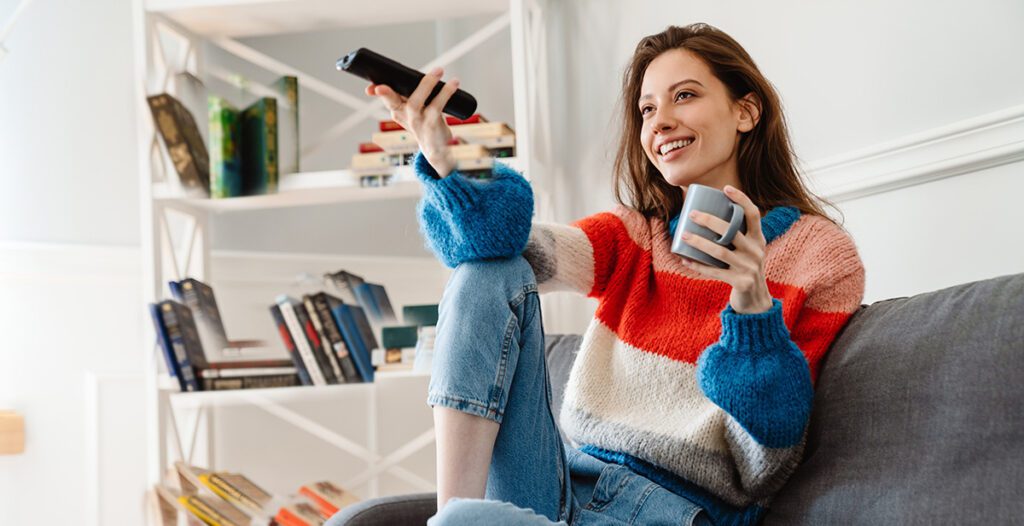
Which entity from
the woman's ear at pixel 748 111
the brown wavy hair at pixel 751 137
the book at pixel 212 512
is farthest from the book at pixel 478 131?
the book at pixel 212 512

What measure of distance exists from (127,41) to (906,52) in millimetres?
1879

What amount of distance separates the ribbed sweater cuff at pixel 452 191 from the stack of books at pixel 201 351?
118 centimetres

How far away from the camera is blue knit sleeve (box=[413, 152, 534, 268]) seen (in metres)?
1.14

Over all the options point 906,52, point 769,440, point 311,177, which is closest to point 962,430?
point 769,440

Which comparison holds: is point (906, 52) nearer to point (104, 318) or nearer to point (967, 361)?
point (967, 361)

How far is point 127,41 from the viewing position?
2.52m

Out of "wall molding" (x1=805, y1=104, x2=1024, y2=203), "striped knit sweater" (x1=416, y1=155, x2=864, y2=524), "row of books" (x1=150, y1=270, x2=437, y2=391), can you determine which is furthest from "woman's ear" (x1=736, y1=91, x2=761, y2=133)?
"row of books" (x1=150, y1=270, x2=437, y2=391)

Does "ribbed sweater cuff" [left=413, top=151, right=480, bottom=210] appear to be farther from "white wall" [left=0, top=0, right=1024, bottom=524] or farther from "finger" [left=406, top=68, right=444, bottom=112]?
"white wall" [left=0, top=0, right=1024, bottom=524]

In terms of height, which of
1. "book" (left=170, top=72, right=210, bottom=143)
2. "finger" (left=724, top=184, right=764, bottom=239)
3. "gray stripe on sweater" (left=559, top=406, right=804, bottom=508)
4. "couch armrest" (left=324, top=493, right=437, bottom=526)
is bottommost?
"couch armrest" (left=324, top=493, right=437, bottom=526)

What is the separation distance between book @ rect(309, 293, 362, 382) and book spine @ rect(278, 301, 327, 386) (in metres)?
0.04

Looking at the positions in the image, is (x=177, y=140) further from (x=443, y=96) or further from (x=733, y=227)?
(x=733, y=227)

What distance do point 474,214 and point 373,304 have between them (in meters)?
1.25

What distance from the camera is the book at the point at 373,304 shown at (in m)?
2.35

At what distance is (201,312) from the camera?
2279 millimetres
